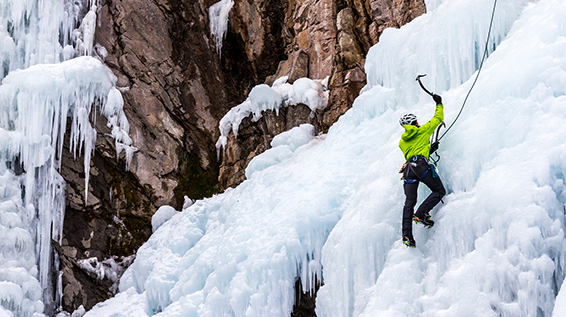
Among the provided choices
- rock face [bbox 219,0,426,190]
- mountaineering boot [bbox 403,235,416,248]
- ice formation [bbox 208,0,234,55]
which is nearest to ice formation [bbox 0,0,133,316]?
rock face [bbox 219,0,426,190]

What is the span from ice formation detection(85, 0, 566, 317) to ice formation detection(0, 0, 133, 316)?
283 cm

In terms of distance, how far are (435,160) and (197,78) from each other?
27.7 feet

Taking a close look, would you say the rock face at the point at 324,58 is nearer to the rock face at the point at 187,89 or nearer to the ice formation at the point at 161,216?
the rock face at the point at 187,89

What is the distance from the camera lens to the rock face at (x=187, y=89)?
9734mm

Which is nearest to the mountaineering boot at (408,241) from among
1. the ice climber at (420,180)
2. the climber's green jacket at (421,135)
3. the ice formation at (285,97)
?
the ice climber at (420,180)

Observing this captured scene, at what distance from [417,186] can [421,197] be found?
380 millimetres

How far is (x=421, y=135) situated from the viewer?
168 inches

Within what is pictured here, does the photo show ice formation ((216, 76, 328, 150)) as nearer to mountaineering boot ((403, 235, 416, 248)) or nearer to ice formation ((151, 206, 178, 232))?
ice formation ((151, 206, 178, 232))

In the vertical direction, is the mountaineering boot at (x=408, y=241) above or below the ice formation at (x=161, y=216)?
below

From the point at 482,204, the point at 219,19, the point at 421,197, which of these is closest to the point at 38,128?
the point at 219,19

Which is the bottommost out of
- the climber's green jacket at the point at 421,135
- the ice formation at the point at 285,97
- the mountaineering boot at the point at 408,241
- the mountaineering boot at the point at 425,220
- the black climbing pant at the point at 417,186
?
the mountaineering boot at the point at 408,241

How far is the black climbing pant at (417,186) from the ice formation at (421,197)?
189 mm

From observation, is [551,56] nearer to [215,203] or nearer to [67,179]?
[215,203]

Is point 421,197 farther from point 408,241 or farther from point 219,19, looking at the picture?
point 219,19
